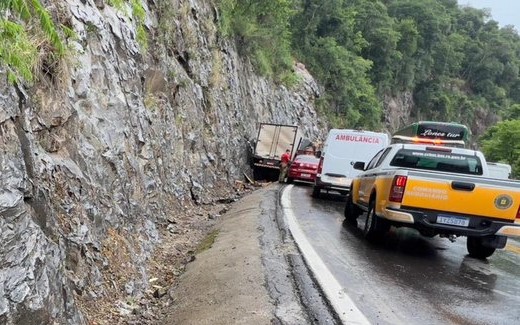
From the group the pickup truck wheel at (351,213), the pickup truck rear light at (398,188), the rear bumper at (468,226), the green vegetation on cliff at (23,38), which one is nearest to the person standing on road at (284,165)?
the pickup truck wheel at (351,213)

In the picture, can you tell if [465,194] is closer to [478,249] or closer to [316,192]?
[478,249]

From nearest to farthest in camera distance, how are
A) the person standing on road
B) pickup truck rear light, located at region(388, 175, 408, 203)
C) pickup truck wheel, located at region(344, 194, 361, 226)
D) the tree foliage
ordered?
pickup truck rear light, located at region(388, 175, 408, 203) < pickup truck wheel, located at region(344, 194, 361, 226) < the person standing on road < the tree foliage

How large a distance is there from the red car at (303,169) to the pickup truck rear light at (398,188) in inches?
501

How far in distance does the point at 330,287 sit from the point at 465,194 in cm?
339

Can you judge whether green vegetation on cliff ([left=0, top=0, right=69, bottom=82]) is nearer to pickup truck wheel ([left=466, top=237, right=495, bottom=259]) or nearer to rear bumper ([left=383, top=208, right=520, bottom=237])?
rear bumper ([left=383, top=208, right=520, bottom=237])

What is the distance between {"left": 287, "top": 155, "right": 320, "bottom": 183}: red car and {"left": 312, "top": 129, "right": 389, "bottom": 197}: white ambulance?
435 cm

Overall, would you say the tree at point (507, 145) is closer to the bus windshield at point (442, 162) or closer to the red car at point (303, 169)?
the red car at point (303, 169)

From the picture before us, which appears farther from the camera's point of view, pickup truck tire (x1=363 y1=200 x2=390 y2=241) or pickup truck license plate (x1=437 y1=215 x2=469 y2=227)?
pickup truck tire (x1=363 y1=200 x2=390 y2=241)

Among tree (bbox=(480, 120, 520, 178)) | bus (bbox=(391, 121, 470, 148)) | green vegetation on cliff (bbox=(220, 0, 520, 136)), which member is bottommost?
bus (bbox=(391, 121, 470, 148))

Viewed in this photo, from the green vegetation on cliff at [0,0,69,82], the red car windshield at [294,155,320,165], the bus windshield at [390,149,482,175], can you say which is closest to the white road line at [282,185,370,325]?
the bus windshield at [390,149,482,175]

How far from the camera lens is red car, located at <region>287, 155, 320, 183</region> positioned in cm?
2130

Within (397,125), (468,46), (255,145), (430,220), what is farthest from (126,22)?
(468,46)

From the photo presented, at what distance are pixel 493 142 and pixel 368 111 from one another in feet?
50.6

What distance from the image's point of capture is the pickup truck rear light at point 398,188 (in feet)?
27.2
